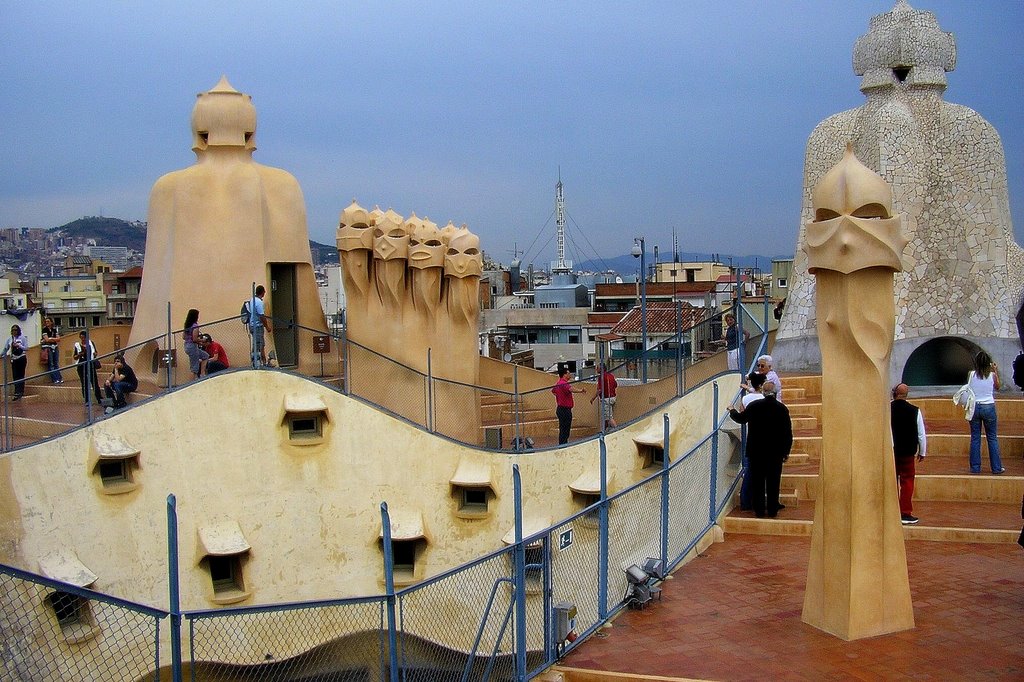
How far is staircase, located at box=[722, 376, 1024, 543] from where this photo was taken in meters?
10.4

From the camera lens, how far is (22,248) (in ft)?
397

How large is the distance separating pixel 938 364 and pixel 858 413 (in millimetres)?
13280

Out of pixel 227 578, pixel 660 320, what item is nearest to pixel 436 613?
pixel 227 578

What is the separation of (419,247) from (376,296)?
4.06ft

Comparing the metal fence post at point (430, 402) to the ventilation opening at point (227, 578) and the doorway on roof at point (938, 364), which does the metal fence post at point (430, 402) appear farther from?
the doorway on roof at point (938, 364)

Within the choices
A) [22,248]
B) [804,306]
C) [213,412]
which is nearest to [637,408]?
[804,306]

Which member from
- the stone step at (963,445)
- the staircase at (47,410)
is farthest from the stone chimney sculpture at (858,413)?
the staircase at (47,410)

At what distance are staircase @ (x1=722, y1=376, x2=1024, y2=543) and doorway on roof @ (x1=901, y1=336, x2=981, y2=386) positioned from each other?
12.8ft

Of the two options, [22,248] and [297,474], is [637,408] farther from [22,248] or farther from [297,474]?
[22,248]

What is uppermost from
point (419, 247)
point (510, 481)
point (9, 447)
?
point (419, 247)

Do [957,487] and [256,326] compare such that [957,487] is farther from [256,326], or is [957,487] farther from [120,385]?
[120,385]

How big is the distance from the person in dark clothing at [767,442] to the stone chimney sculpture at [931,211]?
8.10 meters

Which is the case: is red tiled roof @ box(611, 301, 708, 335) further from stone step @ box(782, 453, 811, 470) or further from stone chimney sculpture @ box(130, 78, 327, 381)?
stone step @ box(782, 453, 811, 470)

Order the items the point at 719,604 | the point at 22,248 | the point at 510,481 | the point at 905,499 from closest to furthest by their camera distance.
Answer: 1. the point at 719,604
2. the point at 905,499
3. the point at 510,481
4. the point at 22,248
